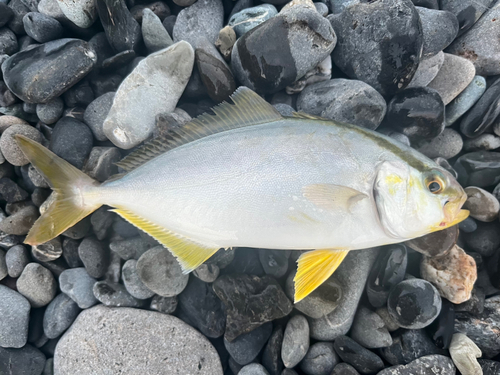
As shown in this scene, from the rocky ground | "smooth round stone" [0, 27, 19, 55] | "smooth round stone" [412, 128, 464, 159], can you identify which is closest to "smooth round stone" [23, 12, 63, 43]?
the rocky ground

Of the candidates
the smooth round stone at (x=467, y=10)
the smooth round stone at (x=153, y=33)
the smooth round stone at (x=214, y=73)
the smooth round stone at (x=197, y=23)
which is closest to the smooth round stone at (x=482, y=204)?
the smooth round stone at (x=467, y=10)

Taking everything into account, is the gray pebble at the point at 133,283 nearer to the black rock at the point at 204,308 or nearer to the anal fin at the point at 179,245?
the black rock at the point at 204,308

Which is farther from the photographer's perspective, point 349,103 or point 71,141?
point 71,141

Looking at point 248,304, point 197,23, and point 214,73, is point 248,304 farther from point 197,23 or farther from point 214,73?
point 197,23

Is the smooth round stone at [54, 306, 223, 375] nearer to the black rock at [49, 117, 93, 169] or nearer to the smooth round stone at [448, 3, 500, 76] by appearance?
the black rock at [49, 117, 93, 169]

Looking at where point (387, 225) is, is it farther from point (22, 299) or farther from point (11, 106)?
point (11, 106)

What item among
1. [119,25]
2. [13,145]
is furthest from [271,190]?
[13,145]
